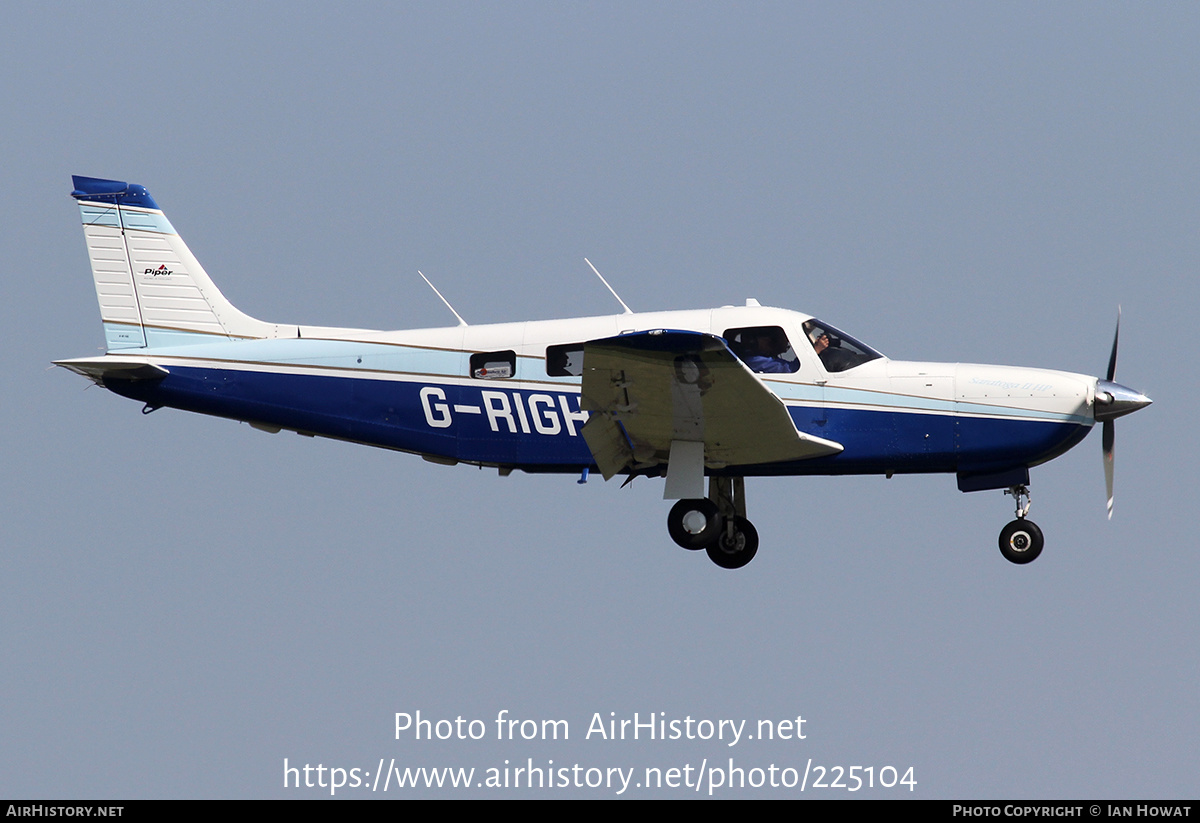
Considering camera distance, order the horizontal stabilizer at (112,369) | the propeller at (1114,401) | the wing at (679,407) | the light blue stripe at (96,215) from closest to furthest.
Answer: the wing at (679,407)
the propeller at (1114,401)
the horizontal stabilizer at (112,369)
the light blue stripe at (96,215)

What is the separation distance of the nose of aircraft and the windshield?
216 centimetres

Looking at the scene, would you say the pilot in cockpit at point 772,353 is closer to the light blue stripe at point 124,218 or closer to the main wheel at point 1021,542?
the main wheel at point 1021,542

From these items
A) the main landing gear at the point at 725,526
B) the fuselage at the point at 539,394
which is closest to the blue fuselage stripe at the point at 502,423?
the fuselage at the point at 539,394

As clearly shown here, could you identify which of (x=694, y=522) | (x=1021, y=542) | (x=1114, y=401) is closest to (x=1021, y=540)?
(x=1021, y=542)

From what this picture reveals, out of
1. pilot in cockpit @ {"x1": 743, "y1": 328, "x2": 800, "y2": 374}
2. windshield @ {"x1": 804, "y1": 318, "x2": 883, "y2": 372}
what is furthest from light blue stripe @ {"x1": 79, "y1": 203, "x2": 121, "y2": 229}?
windshield @ {"x1": 804, "y1": 318, "x2": 883, "y2": 372}

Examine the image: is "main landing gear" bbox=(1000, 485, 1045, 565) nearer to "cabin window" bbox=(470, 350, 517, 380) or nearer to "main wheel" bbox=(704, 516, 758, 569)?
"main wheel" bbox=(704, 516, 758, 569)

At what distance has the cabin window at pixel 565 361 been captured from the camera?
46.8ft

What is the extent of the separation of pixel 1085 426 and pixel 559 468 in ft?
17.2

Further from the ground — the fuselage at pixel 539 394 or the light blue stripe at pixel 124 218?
the light blue stripe at pixel 124 218

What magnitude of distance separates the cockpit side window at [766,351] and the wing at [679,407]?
734mm

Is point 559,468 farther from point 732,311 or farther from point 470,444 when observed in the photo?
point 732,311

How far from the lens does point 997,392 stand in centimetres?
1389

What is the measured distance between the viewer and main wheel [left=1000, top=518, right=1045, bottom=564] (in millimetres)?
13812

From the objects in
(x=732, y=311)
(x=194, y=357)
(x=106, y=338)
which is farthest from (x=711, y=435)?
(x=106, y=338)
